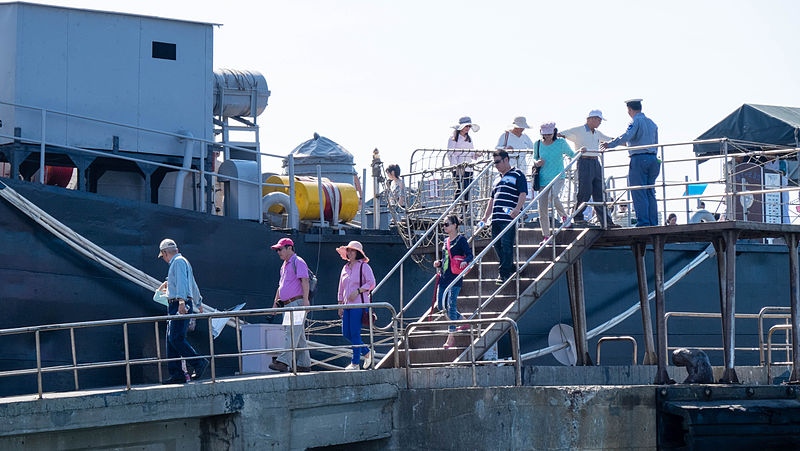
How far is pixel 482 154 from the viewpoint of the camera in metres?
15.4

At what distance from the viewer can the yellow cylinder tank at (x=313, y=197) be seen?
1648 centimetres

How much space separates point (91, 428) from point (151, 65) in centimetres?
788

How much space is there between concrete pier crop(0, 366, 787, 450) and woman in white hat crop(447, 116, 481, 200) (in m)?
4.39

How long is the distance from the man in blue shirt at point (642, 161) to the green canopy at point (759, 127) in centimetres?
864

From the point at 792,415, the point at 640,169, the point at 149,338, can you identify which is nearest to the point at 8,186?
the point at 149,338

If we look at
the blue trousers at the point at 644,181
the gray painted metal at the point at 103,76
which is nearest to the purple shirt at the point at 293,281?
the blue trousers at the point at 644,181

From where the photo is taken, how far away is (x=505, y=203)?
1245cm

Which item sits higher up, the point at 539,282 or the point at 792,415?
the point at 539,282

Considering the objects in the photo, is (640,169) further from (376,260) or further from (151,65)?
(151,65)

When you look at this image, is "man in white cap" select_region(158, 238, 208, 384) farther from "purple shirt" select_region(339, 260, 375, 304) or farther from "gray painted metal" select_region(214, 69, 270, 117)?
"gray painted metal" select_region(214, 69, 270, 117)

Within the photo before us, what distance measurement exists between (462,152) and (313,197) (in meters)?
2.59

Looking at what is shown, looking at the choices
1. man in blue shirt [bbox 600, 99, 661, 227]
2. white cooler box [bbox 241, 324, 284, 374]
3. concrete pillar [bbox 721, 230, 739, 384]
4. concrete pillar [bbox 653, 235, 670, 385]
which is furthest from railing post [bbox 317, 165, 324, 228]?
concrete pillar [bbox 721, 230, 739, 384]

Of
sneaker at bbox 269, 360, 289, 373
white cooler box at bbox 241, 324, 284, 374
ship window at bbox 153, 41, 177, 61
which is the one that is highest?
ship window at bbox 153, 41, 177, 61

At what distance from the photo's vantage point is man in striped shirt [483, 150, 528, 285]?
1231 centimetres
